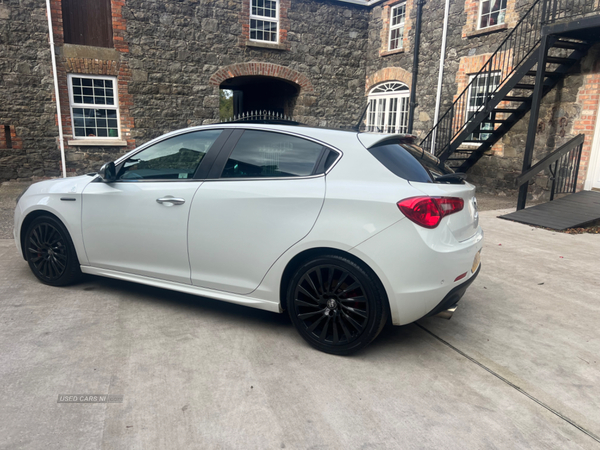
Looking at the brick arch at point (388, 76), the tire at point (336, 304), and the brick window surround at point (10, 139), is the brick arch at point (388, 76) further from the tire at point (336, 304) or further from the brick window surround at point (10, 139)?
the tire at point (336, 304)

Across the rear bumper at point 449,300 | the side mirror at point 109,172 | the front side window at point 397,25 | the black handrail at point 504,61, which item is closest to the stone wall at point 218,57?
the front side window at point 397,25

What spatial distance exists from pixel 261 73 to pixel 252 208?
11.5 meters

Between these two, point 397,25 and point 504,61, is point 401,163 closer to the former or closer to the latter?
point 504,61

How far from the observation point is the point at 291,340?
3490mm

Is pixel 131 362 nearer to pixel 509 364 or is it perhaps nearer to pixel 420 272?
pixel 420 272

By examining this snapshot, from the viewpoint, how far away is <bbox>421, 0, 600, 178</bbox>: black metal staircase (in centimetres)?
829

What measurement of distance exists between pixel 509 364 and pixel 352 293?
48.9 inches

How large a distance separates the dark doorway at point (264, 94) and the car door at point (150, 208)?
11327 millimetres

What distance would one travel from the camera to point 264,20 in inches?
543

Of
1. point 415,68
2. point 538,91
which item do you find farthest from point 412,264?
point 415,68

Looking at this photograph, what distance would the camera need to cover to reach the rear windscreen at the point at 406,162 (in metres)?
3.17

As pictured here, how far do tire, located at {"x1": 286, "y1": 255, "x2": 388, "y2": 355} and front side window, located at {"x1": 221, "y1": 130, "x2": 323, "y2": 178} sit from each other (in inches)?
29.0

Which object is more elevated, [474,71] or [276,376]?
[474,71]

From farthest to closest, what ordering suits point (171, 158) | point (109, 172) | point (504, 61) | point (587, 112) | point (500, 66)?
point (500, 66) < point (504, 61) < point (587, 112) < point (109, 172) < point (171, 158)
